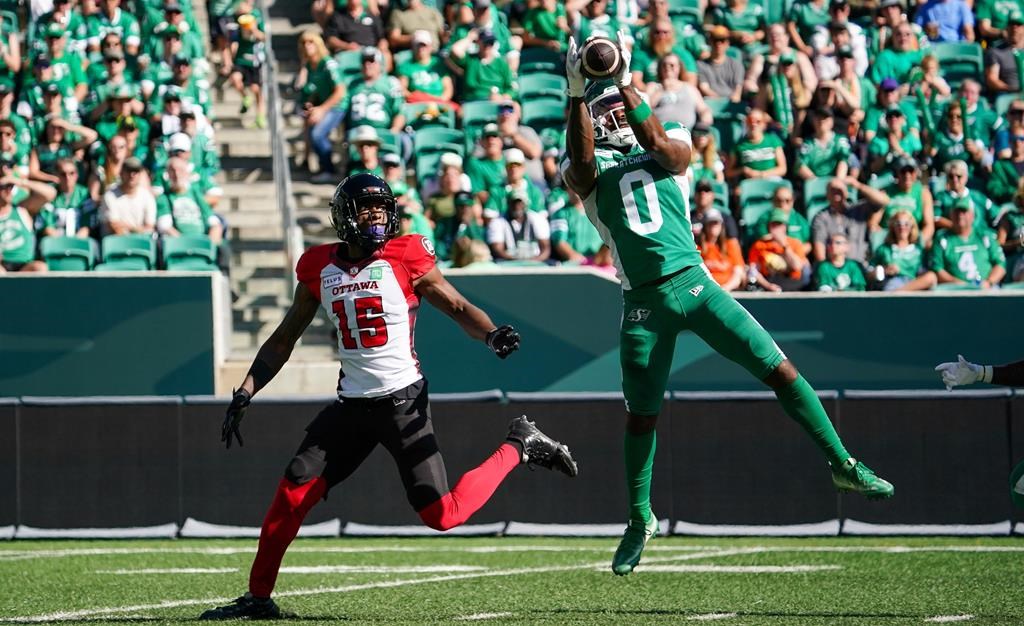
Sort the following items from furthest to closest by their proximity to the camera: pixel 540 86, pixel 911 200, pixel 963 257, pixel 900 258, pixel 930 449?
1. pixel 540 86
2. pixel 911 200
3. pixel 963 257
4. pixel 900 258
5. pixel 930 449

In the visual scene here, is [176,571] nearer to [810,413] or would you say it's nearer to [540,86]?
[810,413]

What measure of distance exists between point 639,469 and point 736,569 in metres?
1.80

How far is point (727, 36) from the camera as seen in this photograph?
686 inches

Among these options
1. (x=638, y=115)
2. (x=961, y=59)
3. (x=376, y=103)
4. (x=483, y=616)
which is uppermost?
(x=638, y=115)

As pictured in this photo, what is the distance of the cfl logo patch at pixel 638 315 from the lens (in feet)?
25.0

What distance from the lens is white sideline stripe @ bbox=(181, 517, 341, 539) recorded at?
469 inches

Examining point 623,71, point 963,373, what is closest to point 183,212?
point 623,71

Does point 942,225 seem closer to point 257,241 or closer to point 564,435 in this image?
point 564,435

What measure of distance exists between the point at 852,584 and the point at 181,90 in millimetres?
9597

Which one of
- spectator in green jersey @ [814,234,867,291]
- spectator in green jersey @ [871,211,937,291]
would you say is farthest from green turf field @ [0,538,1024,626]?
spectator in green jersey @ [871,211,937,291]

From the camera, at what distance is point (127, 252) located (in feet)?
46.7

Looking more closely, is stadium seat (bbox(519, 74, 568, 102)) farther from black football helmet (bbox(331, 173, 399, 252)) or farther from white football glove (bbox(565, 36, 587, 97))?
black football helmet (bbox(331, 173, 399, 252))

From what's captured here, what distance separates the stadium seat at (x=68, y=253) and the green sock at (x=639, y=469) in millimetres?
7628

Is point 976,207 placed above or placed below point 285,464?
above
